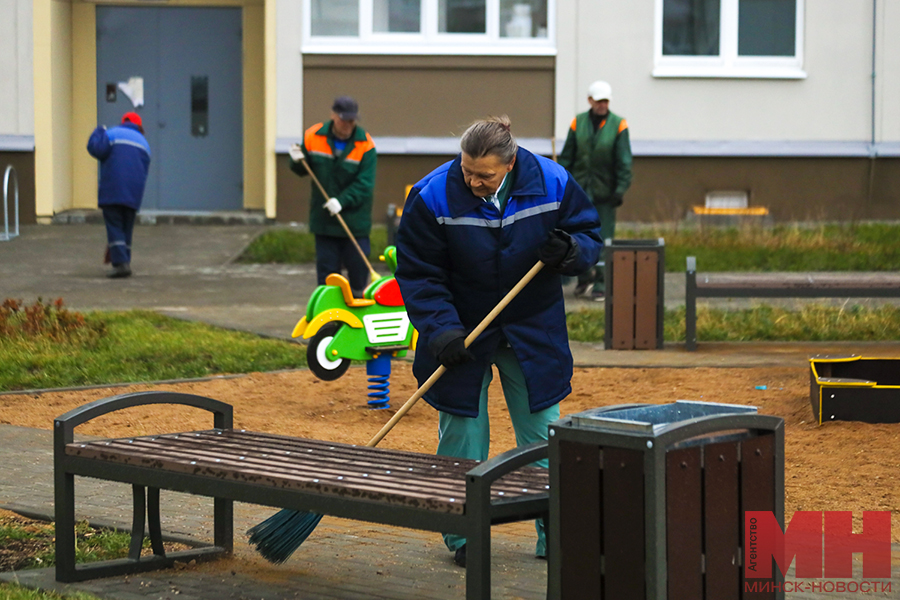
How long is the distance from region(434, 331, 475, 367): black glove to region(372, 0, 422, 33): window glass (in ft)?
46.3

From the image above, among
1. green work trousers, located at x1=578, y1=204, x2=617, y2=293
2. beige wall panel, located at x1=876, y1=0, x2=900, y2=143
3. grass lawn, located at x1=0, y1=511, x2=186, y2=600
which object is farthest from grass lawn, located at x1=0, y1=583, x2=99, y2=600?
beige wall panel, located at x1=876, y1=0, x2=900, y2=143

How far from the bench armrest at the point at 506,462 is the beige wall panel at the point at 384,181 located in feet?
47.0

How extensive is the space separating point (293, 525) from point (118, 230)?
10.0m

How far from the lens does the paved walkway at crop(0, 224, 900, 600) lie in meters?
4.50

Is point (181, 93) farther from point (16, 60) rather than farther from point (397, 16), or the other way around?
point (397, 16)

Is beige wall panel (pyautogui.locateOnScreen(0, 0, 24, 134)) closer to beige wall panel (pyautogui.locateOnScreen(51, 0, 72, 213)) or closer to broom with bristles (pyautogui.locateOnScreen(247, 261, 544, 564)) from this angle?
beige wall panel (pyautogui.locateOnScreen(51, 0, 72, 213))

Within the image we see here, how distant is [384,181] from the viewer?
18.1 meters

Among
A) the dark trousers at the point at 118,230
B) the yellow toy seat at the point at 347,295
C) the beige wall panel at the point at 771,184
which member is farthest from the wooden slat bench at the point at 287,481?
the beige wall panel at the point at 771,184

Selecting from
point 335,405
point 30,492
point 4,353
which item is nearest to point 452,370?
point 30,492

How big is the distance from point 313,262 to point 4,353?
251 inches

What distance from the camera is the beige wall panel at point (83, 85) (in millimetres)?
18969

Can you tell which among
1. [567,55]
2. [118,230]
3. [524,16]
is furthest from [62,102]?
[567,55]

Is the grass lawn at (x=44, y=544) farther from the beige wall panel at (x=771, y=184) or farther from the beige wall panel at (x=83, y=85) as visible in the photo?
the beige wall panel at (x=83, y=85)

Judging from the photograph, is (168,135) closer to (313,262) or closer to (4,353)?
(313,262)
